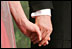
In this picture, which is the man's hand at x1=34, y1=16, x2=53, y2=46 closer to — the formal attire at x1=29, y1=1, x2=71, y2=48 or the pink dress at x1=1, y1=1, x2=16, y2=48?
the formal attire at x1=29, y1=1, x2=71, y2=48

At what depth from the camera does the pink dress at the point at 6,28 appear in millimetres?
519

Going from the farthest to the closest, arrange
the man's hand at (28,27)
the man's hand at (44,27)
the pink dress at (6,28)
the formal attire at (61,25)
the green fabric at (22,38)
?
1. the green fabric at (22,38)
2. the formal attire at (61,25)
3. the man's hand at (44,27)
4. the man's hand at (28,27)
5. the pink dress at (6,28)

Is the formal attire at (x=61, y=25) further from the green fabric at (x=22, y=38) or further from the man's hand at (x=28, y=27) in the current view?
the man's hand at (x=28, y=27)

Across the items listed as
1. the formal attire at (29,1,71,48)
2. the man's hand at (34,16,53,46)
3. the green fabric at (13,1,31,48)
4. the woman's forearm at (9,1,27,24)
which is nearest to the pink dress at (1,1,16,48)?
the woman's forearm at (9,1,27,24)

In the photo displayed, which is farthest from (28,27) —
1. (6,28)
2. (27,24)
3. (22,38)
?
(22,38)

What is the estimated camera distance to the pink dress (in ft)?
1.70

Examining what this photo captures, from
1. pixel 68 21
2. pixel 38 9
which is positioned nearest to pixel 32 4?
pixel 38 9

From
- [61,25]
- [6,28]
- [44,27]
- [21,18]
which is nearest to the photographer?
[6,28]

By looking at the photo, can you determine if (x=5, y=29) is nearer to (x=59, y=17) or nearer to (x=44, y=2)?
(x=44, y=2)

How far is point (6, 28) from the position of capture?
1.73 ft

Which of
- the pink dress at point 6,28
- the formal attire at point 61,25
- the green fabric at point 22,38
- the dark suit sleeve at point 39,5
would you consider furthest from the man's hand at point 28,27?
the green fabric at point 22,38

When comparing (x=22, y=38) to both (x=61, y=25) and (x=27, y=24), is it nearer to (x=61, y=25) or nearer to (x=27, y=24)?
(x=61, y=25)

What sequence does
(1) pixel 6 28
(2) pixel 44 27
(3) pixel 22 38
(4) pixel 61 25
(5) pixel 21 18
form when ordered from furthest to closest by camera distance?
(3) pixel 22 38 → (4) pixel 61 25 → (2) pixel 44 27 → (5) pixel 21 18 → (1) pixel 6 28

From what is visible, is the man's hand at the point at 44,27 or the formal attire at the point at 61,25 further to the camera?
the formal attire at the point at 61,25
